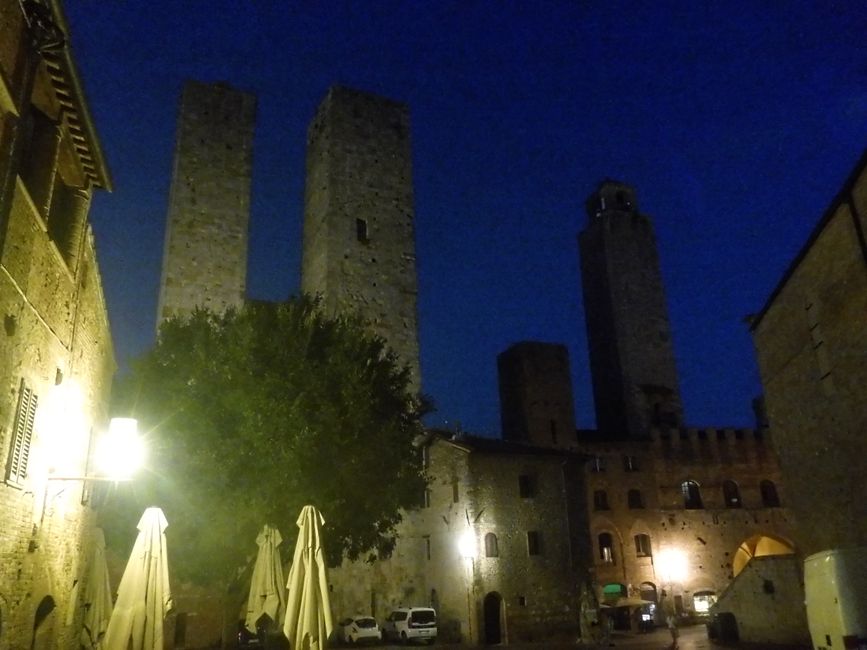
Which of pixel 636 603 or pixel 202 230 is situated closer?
pixel 202 230

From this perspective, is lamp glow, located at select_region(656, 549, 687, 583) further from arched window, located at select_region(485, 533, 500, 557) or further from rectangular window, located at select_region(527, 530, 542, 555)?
arched window, located at select_region(485, 533, 500, 557)

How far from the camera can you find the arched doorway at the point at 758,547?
33.2 m

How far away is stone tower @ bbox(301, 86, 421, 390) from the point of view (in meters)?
26.9

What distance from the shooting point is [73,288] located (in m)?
8.91

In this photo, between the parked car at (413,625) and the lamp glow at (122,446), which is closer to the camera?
the lamp glow at (122,446)

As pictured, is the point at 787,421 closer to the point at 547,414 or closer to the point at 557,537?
the point at 557,537

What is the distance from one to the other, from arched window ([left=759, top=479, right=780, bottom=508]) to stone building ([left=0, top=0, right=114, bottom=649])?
32.0 meters

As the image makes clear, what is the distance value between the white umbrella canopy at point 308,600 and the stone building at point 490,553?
15612 mm

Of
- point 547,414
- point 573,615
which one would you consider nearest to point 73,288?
point 573,615

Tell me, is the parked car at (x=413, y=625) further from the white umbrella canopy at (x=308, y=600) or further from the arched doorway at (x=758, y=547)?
the arched doorway at (x=758, y=547)

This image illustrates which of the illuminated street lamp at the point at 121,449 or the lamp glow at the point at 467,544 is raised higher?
the illuminated street lamp at the point at 121,449

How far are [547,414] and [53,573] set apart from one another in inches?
1033

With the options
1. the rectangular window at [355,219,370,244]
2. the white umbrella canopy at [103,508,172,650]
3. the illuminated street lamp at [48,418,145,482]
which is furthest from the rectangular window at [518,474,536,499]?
the illuminated street lamp at [48,418,145,482]

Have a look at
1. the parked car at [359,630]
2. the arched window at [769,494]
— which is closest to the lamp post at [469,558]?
the parked car at [359,630]
